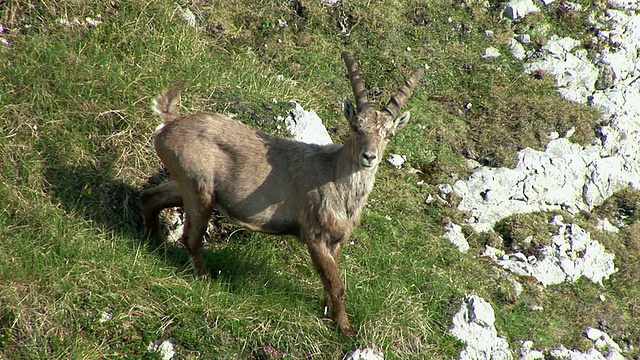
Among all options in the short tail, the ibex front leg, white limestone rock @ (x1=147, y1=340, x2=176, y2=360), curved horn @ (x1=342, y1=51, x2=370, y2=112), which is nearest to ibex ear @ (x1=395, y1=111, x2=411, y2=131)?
curved horn @ (x1=342, y1=51, x2=370, y2=112)

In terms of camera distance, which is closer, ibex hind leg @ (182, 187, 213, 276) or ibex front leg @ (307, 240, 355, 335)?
ibex front leg @ (307, 240, 355, 335)

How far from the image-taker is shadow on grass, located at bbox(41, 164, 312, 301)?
6215mm

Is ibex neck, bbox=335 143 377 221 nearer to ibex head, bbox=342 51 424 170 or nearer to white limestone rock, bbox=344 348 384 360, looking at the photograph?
ibex head, bbox=342 51 424 170

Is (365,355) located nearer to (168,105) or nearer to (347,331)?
(347,331)

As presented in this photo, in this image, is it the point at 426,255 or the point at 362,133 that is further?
the point at 426,255

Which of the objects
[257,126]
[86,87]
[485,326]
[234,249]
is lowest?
[485,326]

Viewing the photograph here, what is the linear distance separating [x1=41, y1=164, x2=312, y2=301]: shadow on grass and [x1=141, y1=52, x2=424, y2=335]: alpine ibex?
23 cm

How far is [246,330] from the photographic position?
224 inches

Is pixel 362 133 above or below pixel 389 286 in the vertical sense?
above

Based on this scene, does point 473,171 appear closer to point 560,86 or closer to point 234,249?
point 560,86

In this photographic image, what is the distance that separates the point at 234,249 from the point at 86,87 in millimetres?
2267

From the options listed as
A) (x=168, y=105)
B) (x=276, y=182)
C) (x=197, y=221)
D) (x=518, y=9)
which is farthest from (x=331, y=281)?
(x=518, y=9)

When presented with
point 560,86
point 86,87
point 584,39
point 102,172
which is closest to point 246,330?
point 102,172

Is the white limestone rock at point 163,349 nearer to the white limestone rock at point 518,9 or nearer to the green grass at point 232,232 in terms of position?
the green grass at point 232,232
